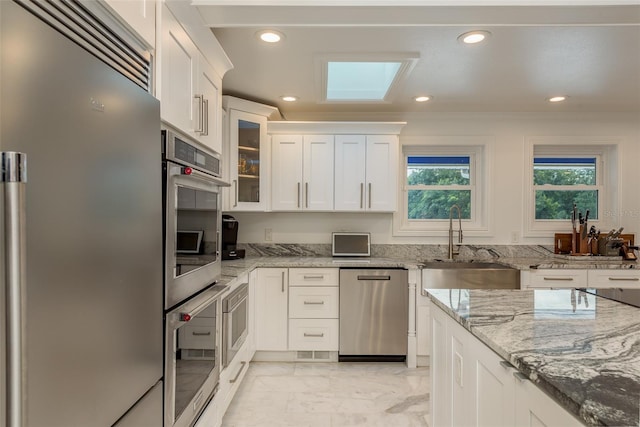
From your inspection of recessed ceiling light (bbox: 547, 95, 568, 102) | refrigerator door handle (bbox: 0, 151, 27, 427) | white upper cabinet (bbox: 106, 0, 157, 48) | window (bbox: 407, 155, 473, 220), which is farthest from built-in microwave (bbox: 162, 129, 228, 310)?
recessed ceiling light (bbox: 547, 95, 568, 102)

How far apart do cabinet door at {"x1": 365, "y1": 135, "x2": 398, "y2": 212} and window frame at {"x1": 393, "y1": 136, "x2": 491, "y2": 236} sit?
32cm

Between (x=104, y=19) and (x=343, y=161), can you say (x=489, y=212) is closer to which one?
(x=343, y=161)

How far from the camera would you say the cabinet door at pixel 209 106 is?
183 cm

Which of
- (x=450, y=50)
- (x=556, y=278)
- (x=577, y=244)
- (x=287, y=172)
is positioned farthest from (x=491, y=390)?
(x=577, y=244)

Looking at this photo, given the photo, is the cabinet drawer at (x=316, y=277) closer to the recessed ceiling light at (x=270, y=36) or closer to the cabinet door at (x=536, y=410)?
the recessed ceiling light at (x=270, y=36)

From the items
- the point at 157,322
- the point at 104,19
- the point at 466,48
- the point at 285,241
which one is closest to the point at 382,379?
the point at 285,241

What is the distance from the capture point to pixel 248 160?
316 cm

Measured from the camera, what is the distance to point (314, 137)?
3.32 meters

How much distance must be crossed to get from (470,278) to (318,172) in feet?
5.45

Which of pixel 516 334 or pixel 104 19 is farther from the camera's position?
pixel 516 334

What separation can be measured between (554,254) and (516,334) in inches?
118

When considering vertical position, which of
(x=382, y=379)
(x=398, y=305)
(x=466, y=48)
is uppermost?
(x=466, y=48)

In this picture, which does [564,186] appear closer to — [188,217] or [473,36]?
[473,36]

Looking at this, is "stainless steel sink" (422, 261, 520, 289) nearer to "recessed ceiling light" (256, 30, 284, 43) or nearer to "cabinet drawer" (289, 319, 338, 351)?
"cabinet drawer" (289, 319, 338, 351)
